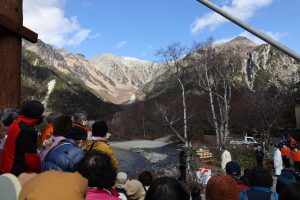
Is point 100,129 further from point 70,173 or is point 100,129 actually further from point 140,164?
point 140,164

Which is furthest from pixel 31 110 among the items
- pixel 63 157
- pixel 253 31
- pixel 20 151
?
pixel 253 31

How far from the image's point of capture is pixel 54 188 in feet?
8.05

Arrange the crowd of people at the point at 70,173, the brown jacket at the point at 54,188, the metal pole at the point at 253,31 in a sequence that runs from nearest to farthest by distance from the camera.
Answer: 1. the brown jacket at the point at 54,188
2. the crowd of people at the point at 70,173
3. the metal pole at the point at 253,31

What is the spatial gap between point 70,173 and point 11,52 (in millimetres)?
2610

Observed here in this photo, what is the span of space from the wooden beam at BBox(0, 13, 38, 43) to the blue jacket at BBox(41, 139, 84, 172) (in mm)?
1540

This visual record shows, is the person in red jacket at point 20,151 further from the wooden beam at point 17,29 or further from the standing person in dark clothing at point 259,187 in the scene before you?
the standing person in dark clothing at point 259,187

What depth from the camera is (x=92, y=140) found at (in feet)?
16.1

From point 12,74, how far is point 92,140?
3.88 ft

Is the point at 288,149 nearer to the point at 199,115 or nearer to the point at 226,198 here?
the point at 226,198

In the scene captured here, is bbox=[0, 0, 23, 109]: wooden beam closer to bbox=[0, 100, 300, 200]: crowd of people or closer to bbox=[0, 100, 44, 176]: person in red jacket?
bbox=[0, 100, 300, 200]: crowd of people

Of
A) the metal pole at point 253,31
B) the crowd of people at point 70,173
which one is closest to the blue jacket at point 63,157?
the crowd of people at point 70,173

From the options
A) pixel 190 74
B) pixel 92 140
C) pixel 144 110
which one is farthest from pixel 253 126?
pixel 144 110

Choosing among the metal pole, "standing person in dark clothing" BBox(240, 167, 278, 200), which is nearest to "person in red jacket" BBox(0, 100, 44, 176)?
"standing person in dark clothing" BBox(240, 167, 278, 200)

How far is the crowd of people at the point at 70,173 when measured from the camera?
8.30ft
